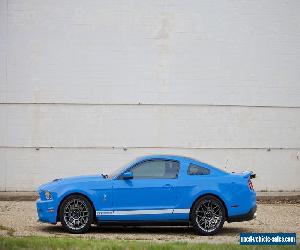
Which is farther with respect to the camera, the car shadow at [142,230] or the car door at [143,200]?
the car shadow at [142,230]

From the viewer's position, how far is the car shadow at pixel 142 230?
1332 centimetres

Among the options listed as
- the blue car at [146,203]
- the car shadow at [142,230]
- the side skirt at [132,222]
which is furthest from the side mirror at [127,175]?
the car shadow at [142,230]

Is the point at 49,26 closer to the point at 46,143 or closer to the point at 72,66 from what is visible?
the point at 72,66

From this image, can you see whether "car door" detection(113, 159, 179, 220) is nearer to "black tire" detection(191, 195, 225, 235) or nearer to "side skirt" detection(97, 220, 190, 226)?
"side skirt" detection(97, 220, 190, 226)

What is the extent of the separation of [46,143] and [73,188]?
30.3 feet

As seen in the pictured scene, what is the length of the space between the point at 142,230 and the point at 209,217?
1.63m

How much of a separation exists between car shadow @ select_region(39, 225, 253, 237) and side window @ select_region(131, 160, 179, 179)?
1.12 meters

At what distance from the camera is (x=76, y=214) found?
12.9 m

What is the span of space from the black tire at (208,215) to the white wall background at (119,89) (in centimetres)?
905

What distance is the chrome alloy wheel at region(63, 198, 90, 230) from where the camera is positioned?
1284 cm

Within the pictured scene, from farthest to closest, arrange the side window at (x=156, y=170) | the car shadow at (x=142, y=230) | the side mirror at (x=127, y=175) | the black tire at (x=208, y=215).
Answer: the car shadow at (x=142, y=230) → the side window at (x=156, y=170) → the side mirror at (x=127, y=175) → the black tire at (x=208, y=215)

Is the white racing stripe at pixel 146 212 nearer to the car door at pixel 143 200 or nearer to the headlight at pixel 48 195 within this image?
the car door at pixel 143 200

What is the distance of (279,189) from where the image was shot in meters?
22.3

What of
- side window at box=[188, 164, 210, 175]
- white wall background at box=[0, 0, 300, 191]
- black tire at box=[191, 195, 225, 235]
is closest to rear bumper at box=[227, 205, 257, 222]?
black tire at box=[191, 195, 225, 235]
